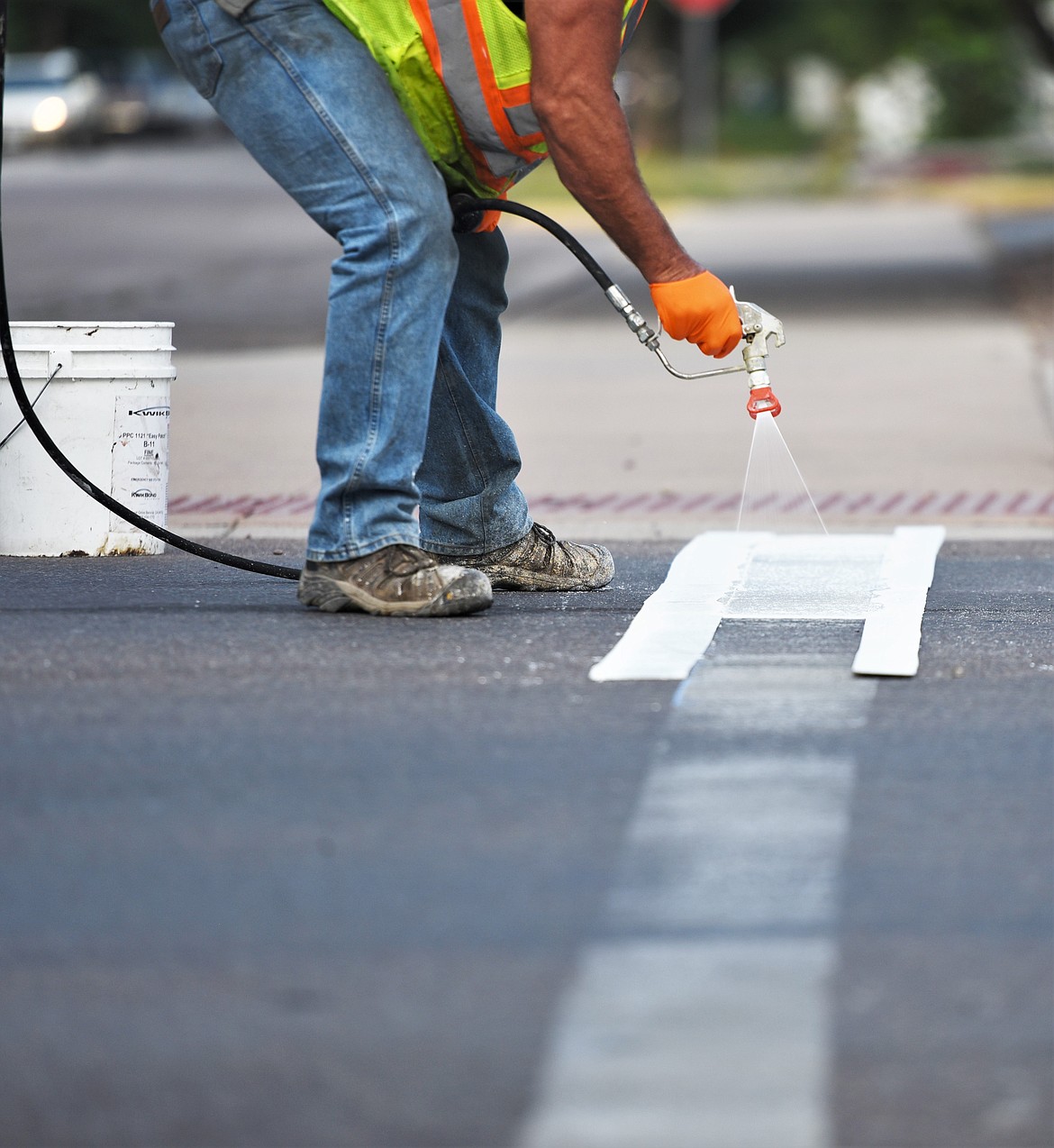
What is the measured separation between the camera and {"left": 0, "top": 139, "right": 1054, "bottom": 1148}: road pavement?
2277 millimetres

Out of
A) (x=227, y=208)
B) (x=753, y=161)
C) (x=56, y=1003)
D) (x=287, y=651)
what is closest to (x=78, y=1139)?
(x=56, y=1003)

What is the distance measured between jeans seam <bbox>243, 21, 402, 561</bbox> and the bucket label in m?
1.02

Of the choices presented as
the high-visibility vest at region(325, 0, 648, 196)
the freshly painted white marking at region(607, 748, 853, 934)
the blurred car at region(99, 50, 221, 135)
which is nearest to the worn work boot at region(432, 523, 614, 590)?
the high-visibility vest at region(325, 0, 648, 196)

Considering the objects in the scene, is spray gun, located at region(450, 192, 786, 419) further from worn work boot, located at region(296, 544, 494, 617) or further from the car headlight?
the car headlight

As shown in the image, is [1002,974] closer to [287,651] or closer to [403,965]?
[403,965]

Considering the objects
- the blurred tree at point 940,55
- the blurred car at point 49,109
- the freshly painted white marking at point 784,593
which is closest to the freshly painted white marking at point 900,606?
the freshly painted white marking at point 784,593

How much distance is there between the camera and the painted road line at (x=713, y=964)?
2.23 m

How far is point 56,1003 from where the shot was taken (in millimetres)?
2500

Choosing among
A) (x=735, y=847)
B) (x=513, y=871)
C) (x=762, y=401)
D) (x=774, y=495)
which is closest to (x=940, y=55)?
(x=774, y=495)

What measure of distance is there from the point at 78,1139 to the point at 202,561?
3400 millimetres

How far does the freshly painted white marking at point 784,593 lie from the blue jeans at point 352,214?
624 millimetres

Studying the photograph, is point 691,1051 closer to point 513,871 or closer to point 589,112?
point 513,871

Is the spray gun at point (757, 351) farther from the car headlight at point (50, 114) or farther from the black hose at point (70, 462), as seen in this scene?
the car headlight at point (50, 114)

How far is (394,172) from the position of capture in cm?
443
